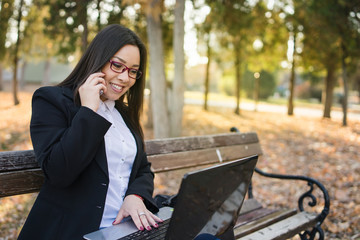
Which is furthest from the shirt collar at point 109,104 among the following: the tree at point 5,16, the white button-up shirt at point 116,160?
the tree at point 5,16

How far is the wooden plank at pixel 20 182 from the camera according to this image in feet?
6.93

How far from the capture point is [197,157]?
11.4ft

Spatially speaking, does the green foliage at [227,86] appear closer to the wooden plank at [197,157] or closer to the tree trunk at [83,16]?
the tree trunk at [83,16]

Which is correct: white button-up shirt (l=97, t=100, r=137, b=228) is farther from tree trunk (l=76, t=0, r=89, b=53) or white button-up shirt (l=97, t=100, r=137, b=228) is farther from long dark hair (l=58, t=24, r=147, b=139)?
tree trunk (l=76, t=0, r=89, b=53)

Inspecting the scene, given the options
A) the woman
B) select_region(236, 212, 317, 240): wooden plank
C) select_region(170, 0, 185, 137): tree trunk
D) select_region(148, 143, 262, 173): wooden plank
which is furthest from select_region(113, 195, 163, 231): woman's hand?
select_region(170, 0, 185, 137): tree trunk

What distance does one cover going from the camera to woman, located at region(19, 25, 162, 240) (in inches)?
69.3

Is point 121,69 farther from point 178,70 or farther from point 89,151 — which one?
point 178,70

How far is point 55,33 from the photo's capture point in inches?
570

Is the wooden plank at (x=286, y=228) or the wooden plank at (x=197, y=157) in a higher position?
the wooden plank at (x=197, y=157)

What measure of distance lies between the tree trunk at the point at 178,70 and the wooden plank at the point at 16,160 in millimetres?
5963

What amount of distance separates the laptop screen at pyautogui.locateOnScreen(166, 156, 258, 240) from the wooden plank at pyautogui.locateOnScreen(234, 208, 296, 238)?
1150mm

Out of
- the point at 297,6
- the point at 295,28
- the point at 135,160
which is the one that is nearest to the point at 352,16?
the point at 297,6

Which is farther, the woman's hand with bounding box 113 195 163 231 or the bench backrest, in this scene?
the bench backrest

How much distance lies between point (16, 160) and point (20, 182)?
14 cm
